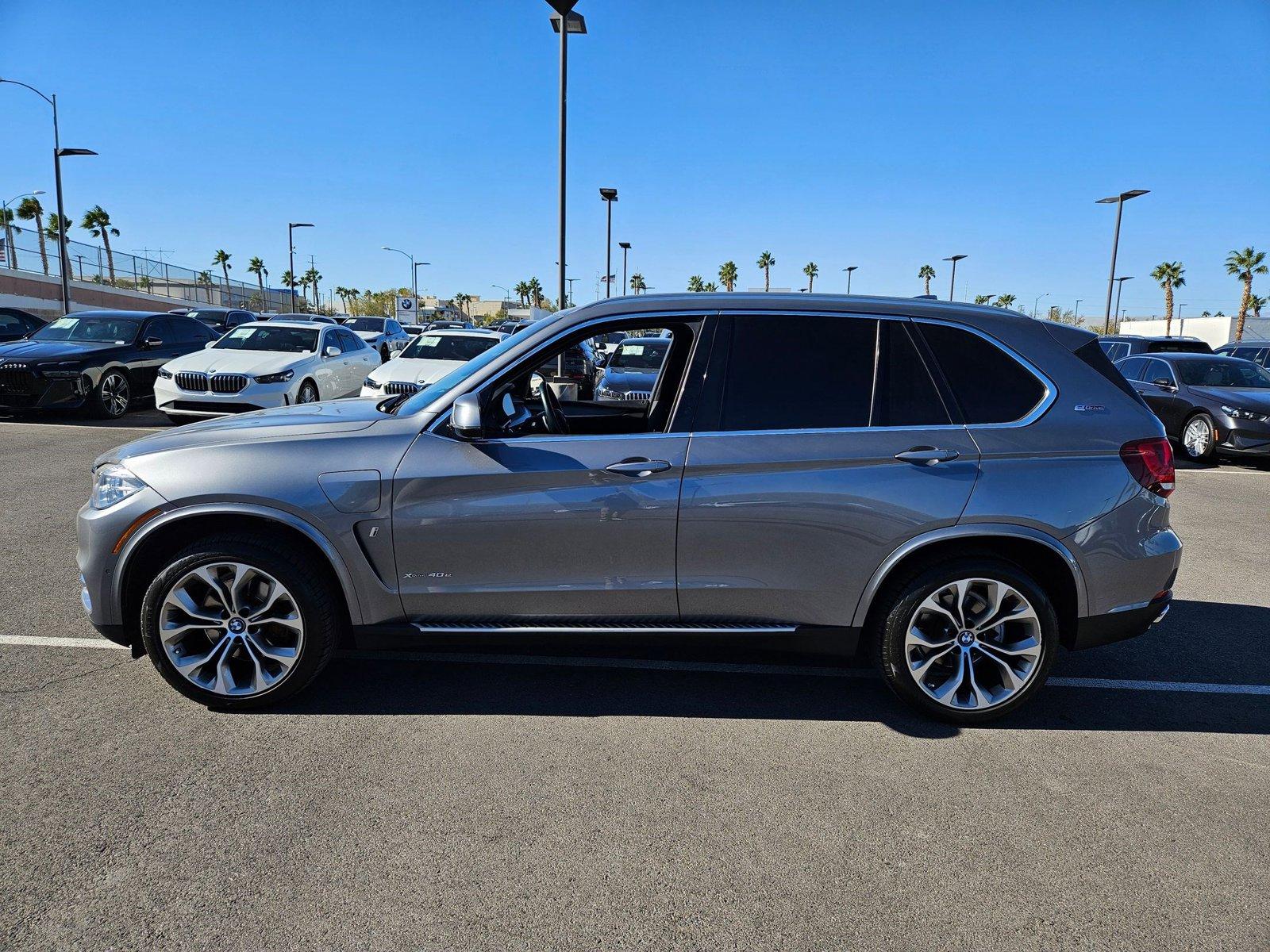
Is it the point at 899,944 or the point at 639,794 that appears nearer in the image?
the point at 899,944

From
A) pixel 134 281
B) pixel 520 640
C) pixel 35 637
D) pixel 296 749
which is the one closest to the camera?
pixel 296 749

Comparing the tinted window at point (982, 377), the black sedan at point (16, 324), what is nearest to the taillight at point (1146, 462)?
the tinted window at point (982, 377)

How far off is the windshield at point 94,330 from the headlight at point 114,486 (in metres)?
12.2

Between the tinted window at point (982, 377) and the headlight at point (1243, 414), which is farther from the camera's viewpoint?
the headlight at point (1243, 414)

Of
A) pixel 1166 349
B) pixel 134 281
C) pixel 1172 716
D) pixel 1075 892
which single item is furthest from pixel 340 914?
pixel 134 281

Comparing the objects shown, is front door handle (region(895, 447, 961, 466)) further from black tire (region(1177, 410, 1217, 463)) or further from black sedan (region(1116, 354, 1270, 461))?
black tire (region(1177, 410, 1217, 463))

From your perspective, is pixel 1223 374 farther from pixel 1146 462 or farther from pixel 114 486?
pixel 114 486

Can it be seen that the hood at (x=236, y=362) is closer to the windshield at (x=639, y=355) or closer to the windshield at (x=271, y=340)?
the windshield at (x=271, y=340)

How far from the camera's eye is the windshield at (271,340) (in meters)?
14.1

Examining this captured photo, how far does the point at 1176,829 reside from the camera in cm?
312

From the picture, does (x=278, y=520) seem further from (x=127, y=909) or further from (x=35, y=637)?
(x=35, y=637)

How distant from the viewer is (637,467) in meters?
3.68

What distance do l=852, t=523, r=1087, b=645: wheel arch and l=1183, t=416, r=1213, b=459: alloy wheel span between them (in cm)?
1120

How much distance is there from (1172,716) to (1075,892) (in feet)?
5.69
